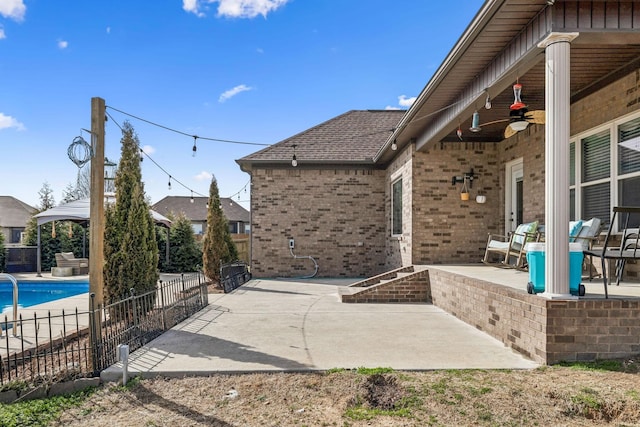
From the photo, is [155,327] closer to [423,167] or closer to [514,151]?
[423,167]

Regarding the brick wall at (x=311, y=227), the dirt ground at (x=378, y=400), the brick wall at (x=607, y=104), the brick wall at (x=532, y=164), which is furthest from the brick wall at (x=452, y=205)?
the dirt ground at (x=378, y=400)

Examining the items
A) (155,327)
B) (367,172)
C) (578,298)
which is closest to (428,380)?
(578,298)

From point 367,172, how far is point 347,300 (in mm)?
5589

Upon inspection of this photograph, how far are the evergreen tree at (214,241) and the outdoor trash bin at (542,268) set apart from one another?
29.9 feet

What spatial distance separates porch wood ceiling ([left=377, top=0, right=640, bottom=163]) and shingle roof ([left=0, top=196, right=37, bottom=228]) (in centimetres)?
3526

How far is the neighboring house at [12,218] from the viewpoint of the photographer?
32562 millimetres

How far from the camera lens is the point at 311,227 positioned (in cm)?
1239

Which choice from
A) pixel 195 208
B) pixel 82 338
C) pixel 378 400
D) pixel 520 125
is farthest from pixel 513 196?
pixel 195 208

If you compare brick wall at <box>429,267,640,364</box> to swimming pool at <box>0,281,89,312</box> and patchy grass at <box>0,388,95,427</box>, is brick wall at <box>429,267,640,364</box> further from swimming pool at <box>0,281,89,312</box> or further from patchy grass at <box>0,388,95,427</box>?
swimming pool at <box>0,281,89,312</box>

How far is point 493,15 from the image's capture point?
4.34 m

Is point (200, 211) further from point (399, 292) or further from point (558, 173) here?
point (558, 173)

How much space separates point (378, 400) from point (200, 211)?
113 feet

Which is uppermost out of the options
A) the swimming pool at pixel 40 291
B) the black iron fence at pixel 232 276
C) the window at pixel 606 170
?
the window at pixel 606 170

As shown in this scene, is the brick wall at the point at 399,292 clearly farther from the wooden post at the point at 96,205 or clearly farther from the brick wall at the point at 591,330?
the wooden post at the point at 96,205
